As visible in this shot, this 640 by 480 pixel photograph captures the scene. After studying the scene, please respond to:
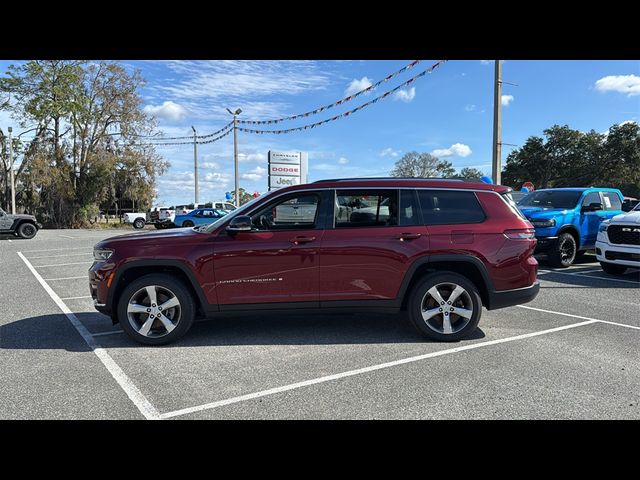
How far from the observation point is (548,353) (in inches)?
174

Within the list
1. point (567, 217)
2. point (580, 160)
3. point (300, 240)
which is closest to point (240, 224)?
point (300, 240)

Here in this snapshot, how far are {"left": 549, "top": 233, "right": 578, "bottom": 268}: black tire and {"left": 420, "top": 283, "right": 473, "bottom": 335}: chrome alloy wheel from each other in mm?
6550

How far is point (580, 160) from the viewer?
46.7m

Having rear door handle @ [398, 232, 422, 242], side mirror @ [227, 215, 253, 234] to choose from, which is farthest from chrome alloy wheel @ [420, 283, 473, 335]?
side mirror @ [227, 215, 253, 234]

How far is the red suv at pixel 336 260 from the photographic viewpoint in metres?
4.61

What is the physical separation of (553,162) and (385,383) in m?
53.0

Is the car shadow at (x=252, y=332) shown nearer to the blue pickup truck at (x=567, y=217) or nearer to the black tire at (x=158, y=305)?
the black tire at (x=158, y=305)

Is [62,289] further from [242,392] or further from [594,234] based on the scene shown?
[594,234]

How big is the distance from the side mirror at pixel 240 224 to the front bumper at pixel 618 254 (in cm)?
794

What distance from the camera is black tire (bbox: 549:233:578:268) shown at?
1004 cm

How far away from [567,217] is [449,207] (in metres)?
6.77

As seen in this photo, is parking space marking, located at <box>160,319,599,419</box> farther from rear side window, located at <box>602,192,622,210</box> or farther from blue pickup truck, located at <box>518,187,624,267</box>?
rear side window, located at <box>602,192,622,210</box>
